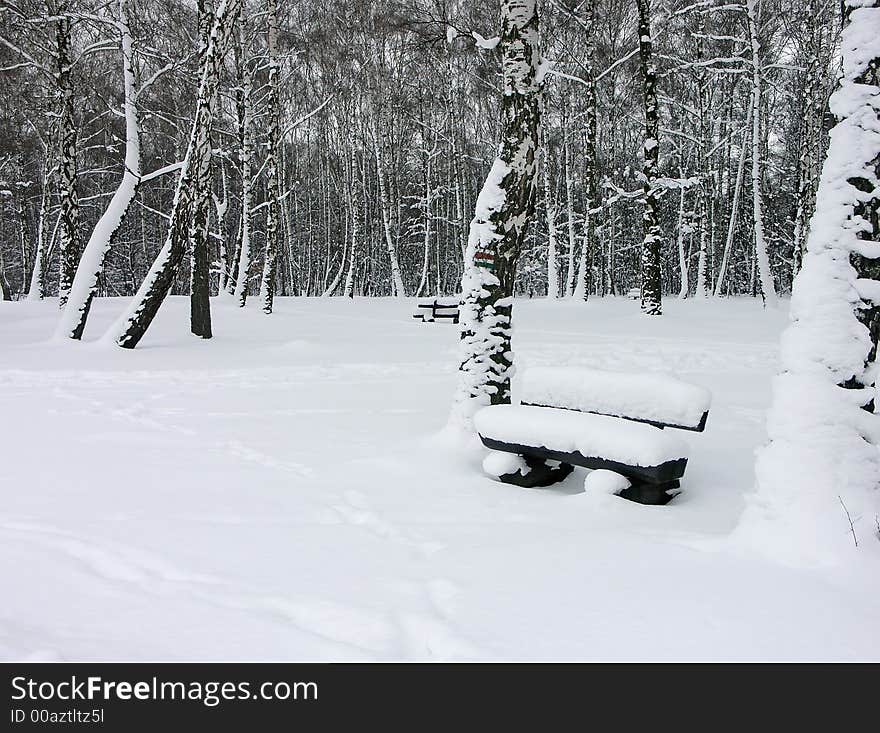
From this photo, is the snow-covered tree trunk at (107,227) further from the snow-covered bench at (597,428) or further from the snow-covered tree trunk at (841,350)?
the snow-covered tree trunk at (841,350)

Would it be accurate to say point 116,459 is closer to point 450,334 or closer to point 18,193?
point 450,334

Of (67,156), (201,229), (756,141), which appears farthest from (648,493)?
(67,156)

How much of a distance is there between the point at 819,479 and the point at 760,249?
1713 cm

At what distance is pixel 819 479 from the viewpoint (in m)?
3.70

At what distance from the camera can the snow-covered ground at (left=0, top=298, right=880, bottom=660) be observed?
2.78 m

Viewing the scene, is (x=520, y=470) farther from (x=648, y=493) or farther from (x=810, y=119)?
(x=810, y=119)

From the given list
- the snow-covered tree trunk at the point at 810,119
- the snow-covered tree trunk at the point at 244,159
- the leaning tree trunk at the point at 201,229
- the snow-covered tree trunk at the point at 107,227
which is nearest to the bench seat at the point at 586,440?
the leaning tree trunk at the point at 201,229

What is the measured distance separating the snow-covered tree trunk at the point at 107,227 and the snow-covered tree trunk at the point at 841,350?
1190cm

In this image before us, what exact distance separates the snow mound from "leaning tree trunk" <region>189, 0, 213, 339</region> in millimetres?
8916

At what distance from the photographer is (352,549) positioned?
3.77 m

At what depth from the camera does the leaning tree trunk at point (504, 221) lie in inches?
238

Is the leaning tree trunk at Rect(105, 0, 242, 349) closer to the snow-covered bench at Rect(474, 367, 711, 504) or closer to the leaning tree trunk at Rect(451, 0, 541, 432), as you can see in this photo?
the leaning tree trunk at Rect(451, 0, 541, 432)

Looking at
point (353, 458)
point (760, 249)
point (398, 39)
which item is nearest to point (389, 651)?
point (353, 458)
